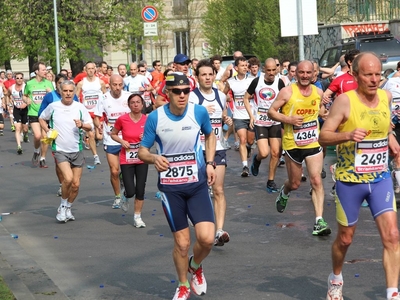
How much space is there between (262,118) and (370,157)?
23.6 ft

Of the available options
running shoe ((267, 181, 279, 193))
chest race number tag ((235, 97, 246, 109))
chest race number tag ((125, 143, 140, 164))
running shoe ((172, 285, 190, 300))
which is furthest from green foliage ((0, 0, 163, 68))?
running shoe ((172, 285, 190, 300))

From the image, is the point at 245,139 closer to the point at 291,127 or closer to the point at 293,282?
the point at 291,127

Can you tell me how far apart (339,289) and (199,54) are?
66.8 meters

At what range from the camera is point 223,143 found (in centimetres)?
1041

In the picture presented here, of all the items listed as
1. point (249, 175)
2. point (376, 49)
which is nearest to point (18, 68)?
point (376, 49)

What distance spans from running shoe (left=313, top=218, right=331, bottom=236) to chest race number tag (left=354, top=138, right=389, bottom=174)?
3.17 m

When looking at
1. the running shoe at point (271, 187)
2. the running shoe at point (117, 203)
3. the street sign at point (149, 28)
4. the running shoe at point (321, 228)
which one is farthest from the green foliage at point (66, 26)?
the running shoe at point (321, 228)

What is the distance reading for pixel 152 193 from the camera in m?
14.5

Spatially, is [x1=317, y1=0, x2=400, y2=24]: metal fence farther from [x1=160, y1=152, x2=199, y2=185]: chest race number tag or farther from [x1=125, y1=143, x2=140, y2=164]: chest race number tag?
[x1=160, y1=152, x2=199, y2=185]: chest race number tag

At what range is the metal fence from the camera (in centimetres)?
4159

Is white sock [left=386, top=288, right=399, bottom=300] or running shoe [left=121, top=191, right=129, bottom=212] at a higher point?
white sock [left=386, top=288, right=399, bottom=300]

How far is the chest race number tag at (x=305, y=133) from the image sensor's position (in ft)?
34.7

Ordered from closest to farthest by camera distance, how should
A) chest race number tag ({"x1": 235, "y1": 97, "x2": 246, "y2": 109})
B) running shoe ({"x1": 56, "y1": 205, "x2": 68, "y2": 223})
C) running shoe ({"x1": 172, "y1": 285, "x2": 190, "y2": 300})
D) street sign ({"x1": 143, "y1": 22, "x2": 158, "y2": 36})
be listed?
running shoe ({"x1": 172, "y1": 285, "x2": 190, "y2": 300}) < running shoe ({"x1": 56, "y1": 205, "x2": 68, "y2": 223}) < chest race number tag ({"x1": 235, "y1": 97, "x2": 246, "y2": 109}) < street sign ({"x1": 143, "y1": 22, "x2": 158, "y2": 36})

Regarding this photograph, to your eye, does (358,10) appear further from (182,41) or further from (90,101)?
(182,41)
